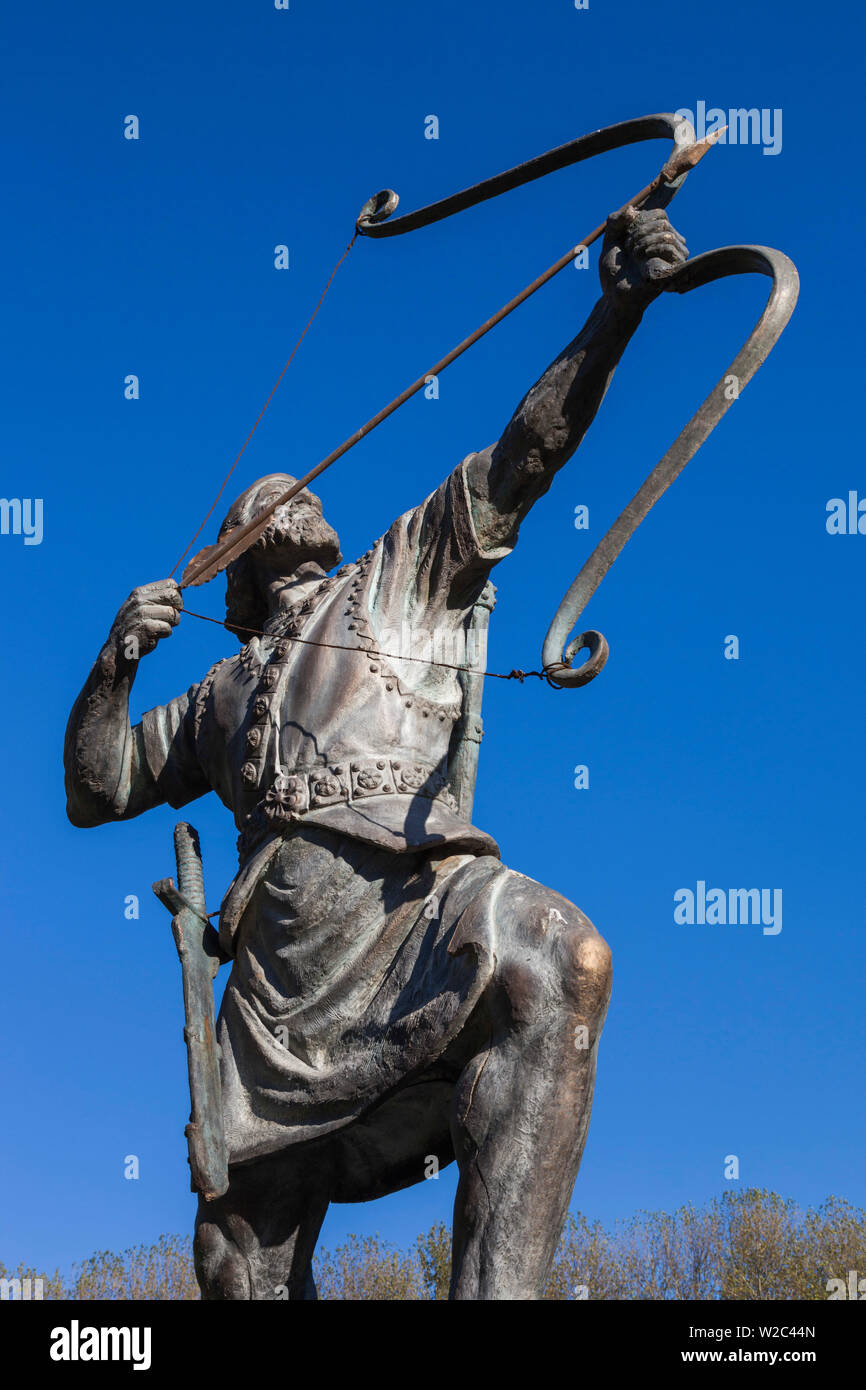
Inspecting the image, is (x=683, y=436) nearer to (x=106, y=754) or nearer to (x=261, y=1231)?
(x=106, y=754)

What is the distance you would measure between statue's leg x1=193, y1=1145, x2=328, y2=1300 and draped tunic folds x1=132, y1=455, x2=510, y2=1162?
0.25m

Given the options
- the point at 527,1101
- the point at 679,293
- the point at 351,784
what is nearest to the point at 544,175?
the point at 679,293

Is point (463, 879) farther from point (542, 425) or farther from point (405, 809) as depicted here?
point (542, 425)

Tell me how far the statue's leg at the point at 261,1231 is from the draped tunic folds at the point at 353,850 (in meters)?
0.25

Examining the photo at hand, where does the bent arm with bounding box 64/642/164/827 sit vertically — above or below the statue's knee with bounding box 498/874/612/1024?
above

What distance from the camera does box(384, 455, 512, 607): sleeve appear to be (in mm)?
6844

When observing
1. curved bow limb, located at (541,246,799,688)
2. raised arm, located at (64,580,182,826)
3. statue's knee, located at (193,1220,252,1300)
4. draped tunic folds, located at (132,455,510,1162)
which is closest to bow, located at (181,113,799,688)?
curved bow limb, located at (541,246,799,688)

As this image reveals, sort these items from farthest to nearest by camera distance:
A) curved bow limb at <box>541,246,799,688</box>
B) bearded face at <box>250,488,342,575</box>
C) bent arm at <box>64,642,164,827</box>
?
1. bearded face at <box>250,488,342,575</box>
2. bent arm at <box>64,642,164,827</box>
3. curved bow limb at <box>541,246,799,688</box>

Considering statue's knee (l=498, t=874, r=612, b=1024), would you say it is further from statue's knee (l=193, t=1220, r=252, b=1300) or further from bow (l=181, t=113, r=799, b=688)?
statue's knee (l=193, t=1220, r=252, b=1300)

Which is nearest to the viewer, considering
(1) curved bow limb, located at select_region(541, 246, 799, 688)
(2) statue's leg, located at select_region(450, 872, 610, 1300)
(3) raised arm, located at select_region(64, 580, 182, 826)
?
(2) statue's leg, located at select_region(450, 872, 610, 1300)

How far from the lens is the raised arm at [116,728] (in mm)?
7105

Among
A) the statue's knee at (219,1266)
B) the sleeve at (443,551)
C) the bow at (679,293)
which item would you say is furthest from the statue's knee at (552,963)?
the statue's knee at (219,1266)
